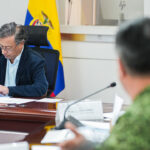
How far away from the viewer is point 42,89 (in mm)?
2941

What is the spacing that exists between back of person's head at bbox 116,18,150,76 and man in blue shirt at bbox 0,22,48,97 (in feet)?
7.02

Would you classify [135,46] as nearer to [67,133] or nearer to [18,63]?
[67,133]

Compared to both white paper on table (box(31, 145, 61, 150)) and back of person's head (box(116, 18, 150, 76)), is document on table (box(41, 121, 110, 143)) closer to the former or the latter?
white paper on table (box(31, 145, 61, 150))

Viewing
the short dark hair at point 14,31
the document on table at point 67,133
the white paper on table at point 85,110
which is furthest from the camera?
the short dark hair at point 14,31

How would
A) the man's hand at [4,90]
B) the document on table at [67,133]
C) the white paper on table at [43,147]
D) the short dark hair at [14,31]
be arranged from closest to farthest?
the white paper on table at [43,147]
the document on table at [67,133]
the man's hand at [4,90]
the short dark hair at [14,31]

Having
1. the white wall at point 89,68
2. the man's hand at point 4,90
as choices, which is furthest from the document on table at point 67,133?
the white wall at point 89,68

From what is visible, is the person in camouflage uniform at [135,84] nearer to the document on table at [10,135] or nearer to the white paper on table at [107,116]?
the white paper on table at [107,116]

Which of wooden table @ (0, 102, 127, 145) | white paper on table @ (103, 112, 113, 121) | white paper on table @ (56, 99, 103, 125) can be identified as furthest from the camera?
wooden table @ (0, 102, 127, 145)

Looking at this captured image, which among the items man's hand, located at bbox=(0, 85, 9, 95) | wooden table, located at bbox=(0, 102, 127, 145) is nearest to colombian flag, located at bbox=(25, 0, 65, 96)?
man's hand, located at bbox=(0, 85, 9, 95)

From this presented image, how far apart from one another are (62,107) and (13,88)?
3.31 feet

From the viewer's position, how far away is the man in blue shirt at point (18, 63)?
9.87 feet

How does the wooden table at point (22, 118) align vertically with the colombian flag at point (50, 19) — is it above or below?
below

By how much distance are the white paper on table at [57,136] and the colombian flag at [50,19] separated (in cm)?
251

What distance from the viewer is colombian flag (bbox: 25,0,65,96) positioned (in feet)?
14.1
